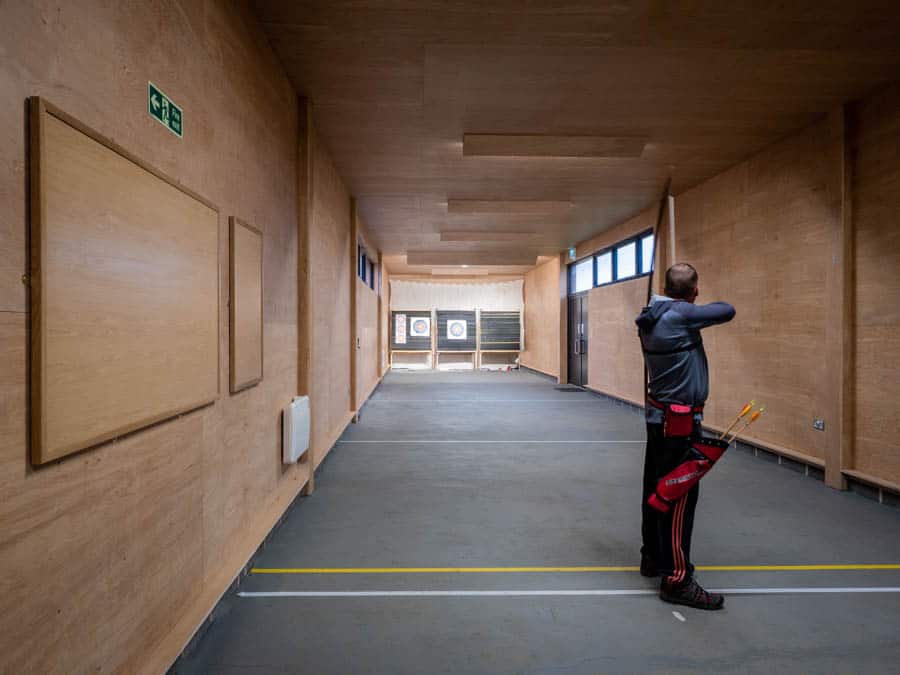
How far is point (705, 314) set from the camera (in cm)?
211

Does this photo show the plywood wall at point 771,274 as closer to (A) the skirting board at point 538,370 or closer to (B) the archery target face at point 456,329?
(A) the skirting board at point 538,370

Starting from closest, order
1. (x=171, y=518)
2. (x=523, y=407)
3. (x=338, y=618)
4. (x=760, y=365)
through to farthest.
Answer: (x=171, y=518) → (x=338, y=618) → (x=760, y=365) → (x=523, y=407)

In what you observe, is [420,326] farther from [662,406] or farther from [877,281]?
[662,406]

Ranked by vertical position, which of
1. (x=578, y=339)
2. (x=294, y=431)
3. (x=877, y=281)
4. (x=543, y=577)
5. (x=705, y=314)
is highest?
(x=877, y=281)

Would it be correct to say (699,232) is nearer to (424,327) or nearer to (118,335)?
(118,335)

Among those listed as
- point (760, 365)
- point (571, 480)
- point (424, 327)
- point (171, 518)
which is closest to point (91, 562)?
point (171, 518)

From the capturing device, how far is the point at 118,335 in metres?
1.44

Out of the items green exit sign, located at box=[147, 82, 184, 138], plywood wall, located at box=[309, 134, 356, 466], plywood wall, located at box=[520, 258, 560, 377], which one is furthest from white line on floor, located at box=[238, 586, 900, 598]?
plywood wall, located at box=[520, 258, 560, 377]

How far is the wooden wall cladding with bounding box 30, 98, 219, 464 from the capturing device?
45.4 inches

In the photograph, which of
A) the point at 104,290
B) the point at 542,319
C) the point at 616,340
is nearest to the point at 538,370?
the point at 542,319

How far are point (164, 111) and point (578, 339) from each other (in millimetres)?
9722

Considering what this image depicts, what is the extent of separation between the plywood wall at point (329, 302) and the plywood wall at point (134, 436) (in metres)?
1.15

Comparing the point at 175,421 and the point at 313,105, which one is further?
the point at 313,105

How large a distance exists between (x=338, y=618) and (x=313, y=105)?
131 inches
